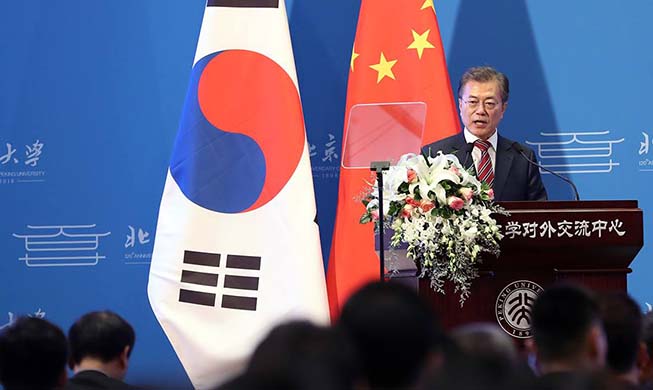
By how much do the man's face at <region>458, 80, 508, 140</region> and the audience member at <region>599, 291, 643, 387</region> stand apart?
225 cm

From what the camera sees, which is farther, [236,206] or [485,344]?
[236,206]

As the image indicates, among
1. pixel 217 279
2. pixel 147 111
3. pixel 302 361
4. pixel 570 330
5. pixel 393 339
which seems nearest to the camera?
pixel 302 361

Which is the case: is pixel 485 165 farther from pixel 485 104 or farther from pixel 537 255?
pixel 537 255

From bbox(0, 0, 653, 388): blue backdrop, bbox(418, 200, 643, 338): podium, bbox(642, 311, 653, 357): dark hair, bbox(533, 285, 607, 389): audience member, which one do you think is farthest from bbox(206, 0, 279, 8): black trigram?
bbox(533, 285, 607, 389): audience member

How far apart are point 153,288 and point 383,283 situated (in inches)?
137

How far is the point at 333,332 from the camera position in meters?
1.35

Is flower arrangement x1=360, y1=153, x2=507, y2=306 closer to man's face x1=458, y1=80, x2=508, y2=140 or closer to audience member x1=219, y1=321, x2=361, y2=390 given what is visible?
man's face x1=458, y1=80, x2=508, y2=140

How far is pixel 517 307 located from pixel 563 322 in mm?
1525

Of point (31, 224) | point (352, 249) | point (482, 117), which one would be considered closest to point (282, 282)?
point (352, 249)

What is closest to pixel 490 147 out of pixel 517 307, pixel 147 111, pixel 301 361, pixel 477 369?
pixel 517 307

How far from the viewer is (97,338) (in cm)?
259

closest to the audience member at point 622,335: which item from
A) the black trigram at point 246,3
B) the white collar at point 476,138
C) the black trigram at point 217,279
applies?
the white collar at point 476,138

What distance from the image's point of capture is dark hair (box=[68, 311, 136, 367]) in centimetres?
259

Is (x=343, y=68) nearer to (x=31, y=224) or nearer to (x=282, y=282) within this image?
(x=282, y=282)
